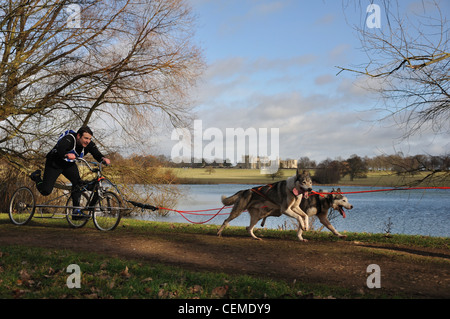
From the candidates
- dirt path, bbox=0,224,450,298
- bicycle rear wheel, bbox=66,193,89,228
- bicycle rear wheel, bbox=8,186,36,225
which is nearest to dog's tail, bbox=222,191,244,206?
dirt path, bbox=0,224,450,298

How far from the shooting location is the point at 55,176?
10508 mm

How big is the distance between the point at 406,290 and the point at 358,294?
86cm

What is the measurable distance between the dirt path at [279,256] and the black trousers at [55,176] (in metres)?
1.03

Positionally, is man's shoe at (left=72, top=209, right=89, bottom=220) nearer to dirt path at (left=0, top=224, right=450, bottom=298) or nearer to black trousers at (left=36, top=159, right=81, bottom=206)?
black trousers at (left=36, top=159, right=81, bottom=206)

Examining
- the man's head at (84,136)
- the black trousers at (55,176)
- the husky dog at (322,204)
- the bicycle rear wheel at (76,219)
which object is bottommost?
the bicycle rear wheel at (76,219)

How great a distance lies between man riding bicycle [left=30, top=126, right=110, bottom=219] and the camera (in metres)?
9.89

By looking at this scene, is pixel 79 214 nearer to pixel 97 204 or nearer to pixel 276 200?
pixel 97 204

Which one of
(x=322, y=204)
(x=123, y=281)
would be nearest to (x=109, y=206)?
(x=123, y=281)

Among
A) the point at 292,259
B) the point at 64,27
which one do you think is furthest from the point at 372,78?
the point at 64,27

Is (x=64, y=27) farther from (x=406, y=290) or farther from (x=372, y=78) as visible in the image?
(x=406, y=290)

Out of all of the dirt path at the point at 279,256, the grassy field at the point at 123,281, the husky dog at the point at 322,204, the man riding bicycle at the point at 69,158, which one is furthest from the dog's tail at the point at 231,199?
the grassy field at the point at 123,281

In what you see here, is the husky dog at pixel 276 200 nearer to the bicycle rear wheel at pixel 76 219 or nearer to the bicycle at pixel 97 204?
the bicycle at pixel 97 204

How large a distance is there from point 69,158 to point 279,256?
5.61 metres

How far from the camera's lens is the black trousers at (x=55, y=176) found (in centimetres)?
1043
